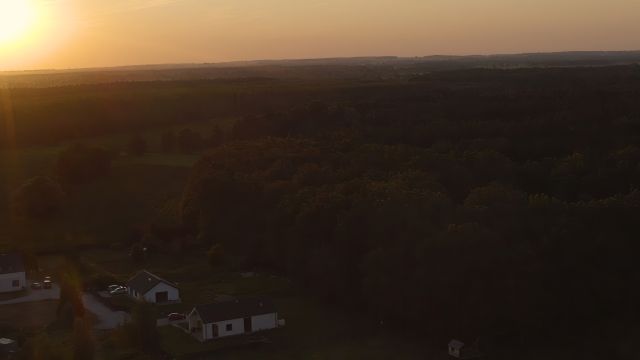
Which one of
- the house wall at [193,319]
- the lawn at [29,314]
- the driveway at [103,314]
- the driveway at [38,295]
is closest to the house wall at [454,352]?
the house wall at [193,319]

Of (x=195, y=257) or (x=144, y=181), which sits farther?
(x=144, y=181)

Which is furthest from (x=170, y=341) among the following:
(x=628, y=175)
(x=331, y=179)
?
(x=628, y=175)

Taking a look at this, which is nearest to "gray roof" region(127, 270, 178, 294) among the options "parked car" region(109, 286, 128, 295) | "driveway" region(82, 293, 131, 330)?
"parked car" region(109, 286, 128, 295)

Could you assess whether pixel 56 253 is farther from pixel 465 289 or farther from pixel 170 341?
pixel 465 289

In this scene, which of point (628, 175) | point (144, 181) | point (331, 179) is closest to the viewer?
point (628, 175)

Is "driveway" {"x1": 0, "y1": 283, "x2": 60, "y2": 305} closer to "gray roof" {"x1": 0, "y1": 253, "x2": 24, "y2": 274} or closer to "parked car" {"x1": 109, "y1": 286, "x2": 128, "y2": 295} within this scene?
"gray roof" {"x1": 0, "y1": 253, "x2": 24, "y2": 274}

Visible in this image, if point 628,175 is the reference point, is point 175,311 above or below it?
below

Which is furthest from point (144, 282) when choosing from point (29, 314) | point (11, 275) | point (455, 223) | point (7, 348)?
point (455, 223)
